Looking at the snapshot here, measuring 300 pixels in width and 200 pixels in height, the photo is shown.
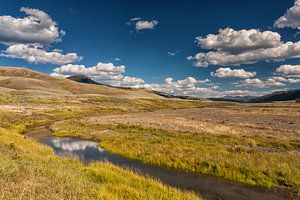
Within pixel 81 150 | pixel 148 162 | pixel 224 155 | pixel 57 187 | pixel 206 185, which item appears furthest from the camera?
pixel 81 150

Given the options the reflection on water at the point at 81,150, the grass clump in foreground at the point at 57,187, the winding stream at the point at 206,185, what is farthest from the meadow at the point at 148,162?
the reflection on water at the point at 81,150

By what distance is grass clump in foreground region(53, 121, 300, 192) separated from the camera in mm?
17875

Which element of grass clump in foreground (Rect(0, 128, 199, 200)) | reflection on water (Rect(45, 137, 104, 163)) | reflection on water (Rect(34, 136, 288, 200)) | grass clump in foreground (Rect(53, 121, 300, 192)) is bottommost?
reflection on water (Rect(45, 137, 104, 163))

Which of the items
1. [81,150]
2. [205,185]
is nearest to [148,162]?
[205,185]

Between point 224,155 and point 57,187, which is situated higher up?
point 57,187

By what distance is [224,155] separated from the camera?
22906 mm

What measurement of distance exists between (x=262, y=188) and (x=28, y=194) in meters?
14.3

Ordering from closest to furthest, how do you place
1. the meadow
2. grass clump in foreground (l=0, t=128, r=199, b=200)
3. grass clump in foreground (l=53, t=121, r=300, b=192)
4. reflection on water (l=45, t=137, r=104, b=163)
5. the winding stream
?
1. grass clump in foreground (l=0, t=128, r=199, b=200)
2. the meadow
3. the winding stream
4. grass clump in foreground (l=53, t=121, r=300, b=192)
5. reflection on water (l=45, t=137, r=104, b=163)

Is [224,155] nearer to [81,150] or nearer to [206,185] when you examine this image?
[206,185]

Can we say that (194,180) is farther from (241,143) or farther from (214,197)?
(241,143)

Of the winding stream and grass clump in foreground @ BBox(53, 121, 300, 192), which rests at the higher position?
grass clump in foreground @ BBox(53, 121, 300, 192)

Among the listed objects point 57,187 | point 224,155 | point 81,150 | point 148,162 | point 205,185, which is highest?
point 57,187

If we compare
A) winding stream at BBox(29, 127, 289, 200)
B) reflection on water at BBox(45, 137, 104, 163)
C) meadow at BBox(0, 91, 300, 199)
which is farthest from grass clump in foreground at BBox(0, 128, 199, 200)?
reflection on water at BBox(45, 137, 104, 163)

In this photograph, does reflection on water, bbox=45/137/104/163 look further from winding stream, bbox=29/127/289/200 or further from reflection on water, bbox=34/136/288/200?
winding stream, bbox=29/127/289/200
